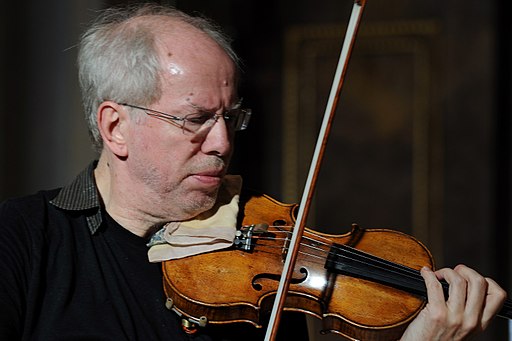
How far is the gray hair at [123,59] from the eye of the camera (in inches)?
67.7

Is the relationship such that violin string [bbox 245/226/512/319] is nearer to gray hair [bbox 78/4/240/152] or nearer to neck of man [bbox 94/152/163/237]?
neck of man [bbox 94/152/163/237]

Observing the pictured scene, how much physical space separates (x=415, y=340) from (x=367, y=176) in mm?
2019

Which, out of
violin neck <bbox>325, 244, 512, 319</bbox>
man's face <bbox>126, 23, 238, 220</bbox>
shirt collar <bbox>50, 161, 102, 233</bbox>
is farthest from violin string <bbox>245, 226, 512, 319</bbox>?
shirt collar <bbox>50, 161, 102, 233</bbox>

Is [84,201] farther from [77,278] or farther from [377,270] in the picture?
[377,270]

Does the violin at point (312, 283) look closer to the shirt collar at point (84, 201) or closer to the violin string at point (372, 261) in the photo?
the violin string at point (372, 261)

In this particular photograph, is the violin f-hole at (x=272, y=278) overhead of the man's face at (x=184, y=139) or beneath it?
beneath

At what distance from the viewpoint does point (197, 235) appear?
169 cm

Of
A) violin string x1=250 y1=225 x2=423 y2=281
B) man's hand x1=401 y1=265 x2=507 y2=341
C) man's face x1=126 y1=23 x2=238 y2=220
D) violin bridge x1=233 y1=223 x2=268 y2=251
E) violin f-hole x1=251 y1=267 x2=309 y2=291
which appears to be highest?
man's face x1=126 y1=23 x2=238 y2=220

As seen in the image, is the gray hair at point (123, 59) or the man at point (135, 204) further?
the gray hair at point (123, 59)

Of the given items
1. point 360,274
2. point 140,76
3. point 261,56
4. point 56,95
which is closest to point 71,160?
point 56,95

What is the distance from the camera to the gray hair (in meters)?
1.72

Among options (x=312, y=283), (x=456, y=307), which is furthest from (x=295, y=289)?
(x=456, y=307)

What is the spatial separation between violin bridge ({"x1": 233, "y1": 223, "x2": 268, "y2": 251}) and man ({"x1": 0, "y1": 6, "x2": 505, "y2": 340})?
0.07 m

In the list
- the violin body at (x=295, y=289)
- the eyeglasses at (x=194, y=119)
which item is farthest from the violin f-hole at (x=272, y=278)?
the eyeglasses at (x=194, y=119)
